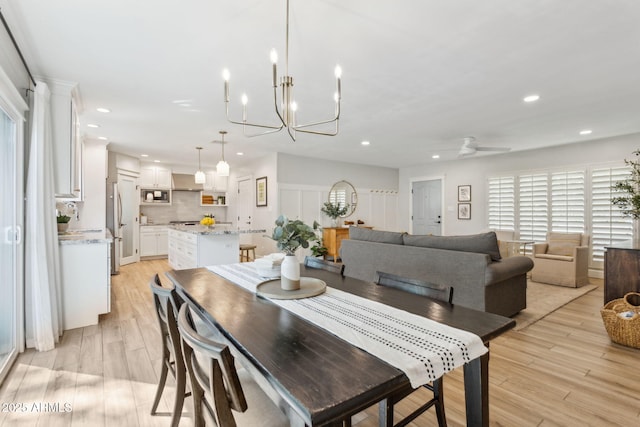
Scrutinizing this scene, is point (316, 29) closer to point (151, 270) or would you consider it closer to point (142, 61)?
point (142, 61)

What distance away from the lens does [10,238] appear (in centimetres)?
249

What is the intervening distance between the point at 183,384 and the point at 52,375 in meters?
1.52

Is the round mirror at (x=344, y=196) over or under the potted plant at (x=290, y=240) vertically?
over

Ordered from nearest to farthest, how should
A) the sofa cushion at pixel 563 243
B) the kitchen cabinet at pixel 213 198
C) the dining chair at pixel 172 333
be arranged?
the dining chair at pixel 172 333 → the sofa cushion at pixel 563 243 → the kitchen cabinet at pixel 213 198

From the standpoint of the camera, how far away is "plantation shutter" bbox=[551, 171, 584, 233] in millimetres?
5547

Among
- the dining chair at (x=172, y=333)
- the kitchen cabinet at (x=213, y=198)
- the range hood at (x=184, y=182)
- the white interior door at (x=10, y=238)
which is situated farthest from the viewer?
the kitchen cabinet at (x=213, y=198)

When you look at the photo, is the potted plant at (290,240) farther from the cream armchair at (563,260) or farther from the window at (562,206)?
the window at (562,206)

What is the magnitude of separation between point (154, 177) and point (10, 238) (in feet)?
18.2

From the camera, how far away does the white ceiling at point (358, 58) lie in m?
1.94

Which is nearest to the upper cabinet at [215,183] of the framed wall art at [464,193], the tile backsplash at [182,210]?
the tile backsplash at [182,210]

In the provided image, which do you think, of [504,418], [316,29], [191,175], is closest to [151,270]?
[191,175]

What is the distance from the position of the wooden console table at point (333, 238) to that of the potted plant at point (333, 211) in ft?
1.03

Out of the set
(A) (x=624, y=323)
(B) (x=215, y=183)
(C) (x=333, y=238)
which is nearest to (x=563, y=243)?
(A) (x=624, y=323)

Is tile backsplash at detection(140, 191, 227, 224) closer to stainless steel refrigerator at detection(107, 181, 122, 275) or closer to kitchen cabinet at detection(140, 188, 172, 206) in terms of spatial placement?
kitchen cabinet at detection(140, 188, 172, 206)
